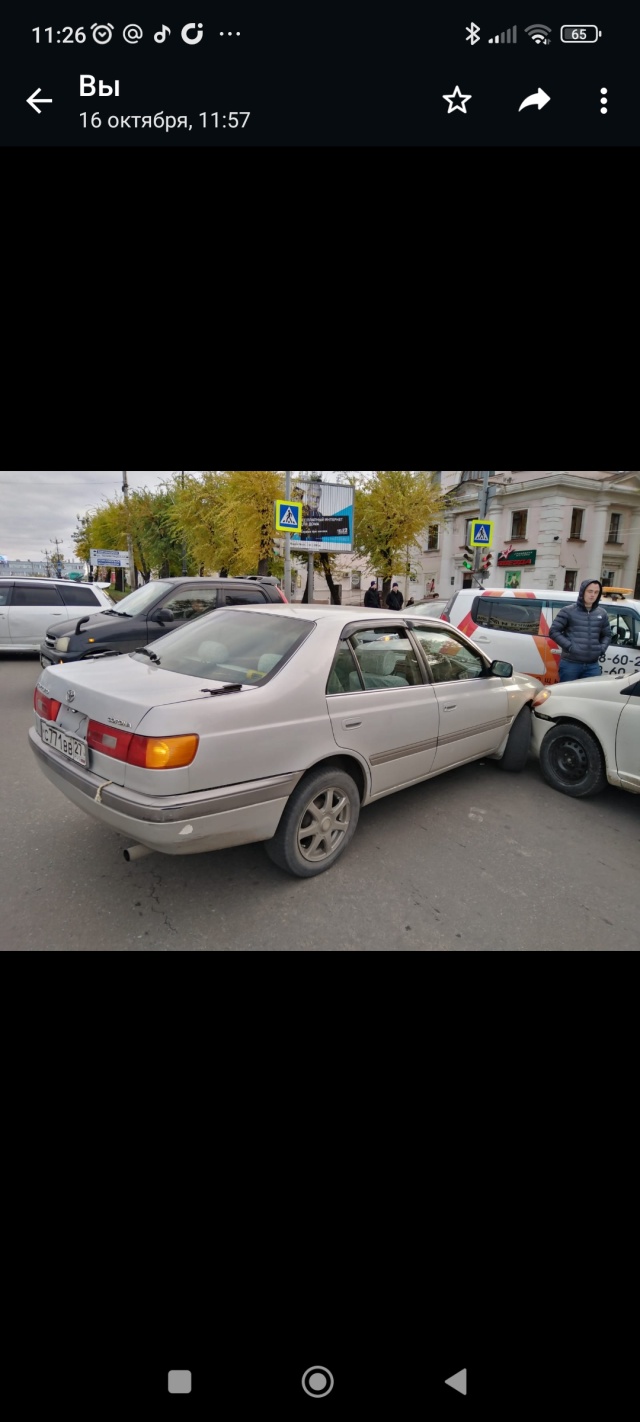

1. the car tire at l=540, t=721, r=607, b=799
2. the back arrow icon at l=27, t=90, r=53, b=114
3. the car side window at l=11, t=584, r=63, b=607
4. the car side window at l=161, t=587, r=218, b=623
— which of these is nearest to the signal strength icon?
the back arrow icon at l=27, t=90, r=53, b=114

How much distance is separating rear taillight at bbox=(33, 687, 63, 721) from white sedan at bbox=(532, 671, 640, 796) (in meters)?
3.75

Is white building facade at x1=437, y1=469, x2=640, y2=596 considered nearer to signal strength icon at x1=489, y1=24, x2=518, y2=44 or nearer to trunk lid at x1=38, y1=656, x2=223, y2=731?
trunk lid at x1=38, y1=656, x2=223, y2=731

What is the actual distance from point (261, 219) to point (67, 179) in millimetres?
392

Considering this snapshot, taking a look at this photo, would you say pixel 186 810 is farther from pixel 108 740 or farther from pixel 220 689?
pixel 220 689

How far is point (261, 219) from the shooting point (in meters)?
1.22

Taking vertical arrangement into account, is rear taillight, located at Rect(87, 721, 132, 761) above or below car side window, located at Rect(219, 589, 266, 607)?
below

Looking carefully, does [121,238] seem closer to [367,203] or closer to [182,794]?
[367,203]

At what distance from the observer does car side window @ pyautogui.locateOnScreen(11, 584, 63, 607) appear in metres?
10.0

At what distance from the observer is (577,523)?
79.5 feet

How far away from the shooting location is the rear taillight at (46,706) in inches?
122

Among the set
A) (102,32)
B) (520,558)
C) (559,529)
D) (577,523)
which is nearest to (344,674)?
(102,32)

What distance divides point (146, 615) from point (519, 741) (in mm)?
4731

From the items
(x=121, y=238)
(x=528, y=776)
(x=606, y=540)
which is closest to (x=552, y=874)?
(x=528, y=776)

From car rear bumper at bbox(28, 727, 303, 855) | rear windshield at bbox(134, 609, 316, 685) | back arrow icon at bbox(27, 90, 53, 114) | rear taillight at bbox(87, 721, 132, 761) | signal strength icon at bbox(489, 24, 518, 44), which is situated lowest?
car rear bumper at bbox(28, 727, 303, 855)
